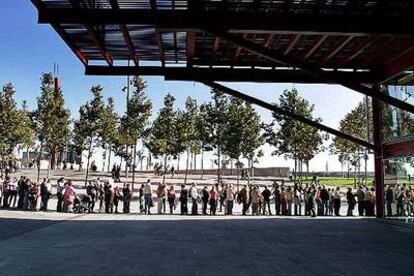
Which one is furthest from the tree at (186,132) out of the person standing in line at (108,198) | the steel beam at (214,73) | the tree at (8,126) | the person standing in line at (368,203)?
the steel beam at (214,73)

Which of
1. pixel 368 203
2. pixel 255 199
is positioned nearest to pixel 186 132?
pixel 255 199

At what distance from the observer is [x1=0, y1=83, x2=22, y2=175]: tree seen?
4497cm

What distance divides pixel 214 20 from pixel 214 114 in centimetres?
2987

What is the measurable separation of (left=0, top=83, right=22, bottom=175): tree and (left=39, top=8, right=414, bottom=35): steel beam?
36.0m

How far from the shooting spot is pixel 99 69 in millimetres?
17891

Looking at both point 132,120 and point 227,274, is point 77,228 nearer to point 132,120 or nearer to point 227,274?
point 227,274

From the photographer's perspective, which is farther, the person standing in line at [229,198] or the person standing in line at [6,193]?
the person standing in line at [6,193]

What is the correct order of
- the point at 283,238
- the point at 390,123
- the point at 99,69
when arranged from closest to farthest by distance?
the point at 283,238 < the point at 99,69 < the point at 390,123

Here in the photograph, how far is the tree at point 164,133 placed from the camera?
4591 cm

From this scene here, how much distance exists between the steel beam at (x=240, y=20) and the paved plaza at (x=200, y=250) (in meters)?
6.28

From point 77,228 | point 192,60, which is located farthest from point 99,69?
point 77,228

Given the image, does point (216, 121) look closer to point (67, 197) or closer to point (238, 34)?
point (67, 197)

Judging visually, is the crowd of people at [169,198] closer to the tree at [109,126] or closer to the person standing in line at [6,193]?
the person standing in line at [6,193]

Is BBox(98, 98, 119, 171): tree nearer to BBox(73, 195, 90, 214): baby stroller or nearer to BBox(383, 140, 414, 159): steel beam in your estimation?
BBox(73, 195, 90, 214): baby stroller
